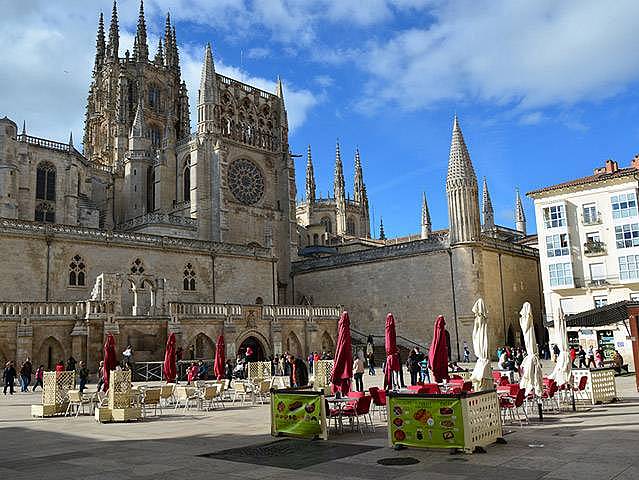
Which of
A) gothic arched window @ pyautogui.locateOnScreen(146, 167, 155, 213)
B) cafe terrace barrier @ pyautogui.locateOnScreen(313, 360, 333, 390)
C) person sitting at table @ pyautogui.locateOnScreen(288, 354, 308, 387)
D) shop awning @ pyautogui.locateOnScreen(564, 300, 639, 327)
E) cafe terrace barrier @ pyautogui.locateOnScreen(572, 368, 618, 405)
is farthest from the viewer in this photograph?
gothic arched window @ pyautogui.locateOnScreen(146, 167, 155, 213)

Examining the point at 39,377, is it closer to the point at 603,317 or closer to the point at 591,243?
the point at 603,317

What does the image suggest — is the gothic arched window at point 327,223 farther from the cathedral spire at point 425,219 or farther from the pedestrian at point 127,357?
the pedestrian at point 127,357

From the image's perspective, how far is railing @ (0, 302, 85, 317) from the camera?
24.9 meters

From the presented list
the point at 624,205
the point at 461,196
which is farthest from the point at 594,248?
the point at 461,196

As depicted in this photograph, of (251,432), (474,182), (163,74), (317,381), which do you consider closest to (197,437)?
(251,432)

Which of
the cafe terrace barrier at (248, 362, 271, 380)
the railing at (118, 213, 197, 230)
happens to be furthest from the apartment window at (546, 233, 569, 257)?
the railing at (118, 213, 197, 230)

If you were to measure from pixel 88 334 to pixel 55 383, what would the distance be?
435 inches

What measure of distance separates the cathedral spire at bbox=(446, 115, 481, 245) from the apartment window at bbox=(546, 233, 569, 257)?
433cm

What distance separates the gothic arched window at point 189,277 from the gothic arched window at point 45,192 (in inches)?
584

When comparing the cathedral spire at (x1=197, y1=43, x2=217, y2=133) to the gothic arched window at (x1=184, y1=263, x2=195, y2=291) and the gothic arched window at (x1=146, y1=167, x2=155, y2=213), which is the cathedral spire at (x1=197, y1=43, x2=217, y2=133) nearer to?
the gothic arched window at (x1=146, y1=167, x2=155, y2=213)

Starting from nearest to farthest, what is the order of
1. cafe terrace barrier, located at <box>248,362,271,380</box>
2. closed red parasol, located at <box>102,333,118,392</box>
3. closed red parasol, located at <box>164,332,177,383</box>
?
closed red parasol, located at <box>102,333,118,392</box> < closed red parasol, located at <box>164,332,177,383</box> < cafe terrace barrier, located at <box>248,362,271,380</box>

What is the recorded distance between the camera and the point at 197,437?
1166cm

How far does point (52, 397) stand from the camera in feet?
51.5

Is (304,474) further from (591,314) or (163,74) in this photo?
(163,74)
